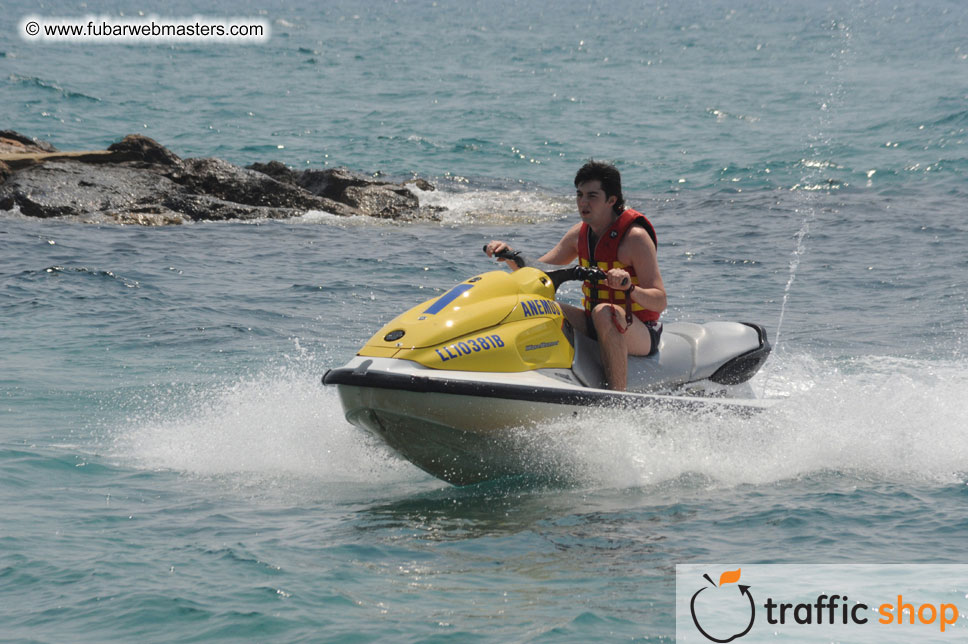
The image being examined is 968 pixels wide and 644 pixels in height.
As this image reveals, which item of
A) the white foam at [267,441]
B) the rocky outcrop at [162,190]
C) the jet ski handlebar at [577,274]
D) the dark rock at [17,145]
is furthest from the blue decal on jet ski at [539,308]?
the dark rock at [17,145]

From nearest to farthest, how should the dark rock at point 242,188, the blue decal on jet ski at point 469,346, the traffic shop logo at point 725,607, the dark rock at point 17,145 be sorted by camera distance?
the traffic shop logo at point 725,607
the blue decal on jet ski at point 469,346
the dark rock at point 242,188
the dark rock at point 17,145

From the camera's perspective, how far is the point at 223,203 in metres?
16.0

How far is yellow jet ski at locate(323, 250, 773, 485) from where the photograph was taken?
5465mm

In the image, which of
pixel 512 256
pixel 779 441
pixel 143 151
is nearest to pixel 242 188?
pixel 143 151

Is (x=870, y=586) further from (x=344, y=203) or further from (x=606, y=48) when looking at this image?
(x=606, y=48)

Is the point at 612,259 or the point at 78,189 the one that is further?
the point at 78,189

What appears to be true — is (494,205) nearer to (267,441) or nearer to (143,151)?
(143,151)

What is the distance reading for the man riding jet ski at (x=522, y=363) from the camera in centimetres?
550

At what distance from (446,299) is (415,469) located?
1139mm

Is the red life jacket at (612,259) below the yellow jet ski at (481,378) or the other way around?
the other way around

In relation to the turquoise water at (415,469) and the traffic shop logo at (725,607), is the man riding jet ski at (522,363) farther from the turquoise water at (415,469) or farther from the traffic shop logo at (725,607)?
the traffic shop logo at (725,607)

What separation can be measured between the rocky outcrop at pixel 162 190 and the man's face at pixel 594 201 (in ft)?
32.9

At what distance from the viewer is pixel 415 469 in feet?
21.2

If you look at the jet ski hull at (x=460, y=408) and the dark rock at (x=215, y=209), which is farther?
the dark rock at (x=215, y=209)
